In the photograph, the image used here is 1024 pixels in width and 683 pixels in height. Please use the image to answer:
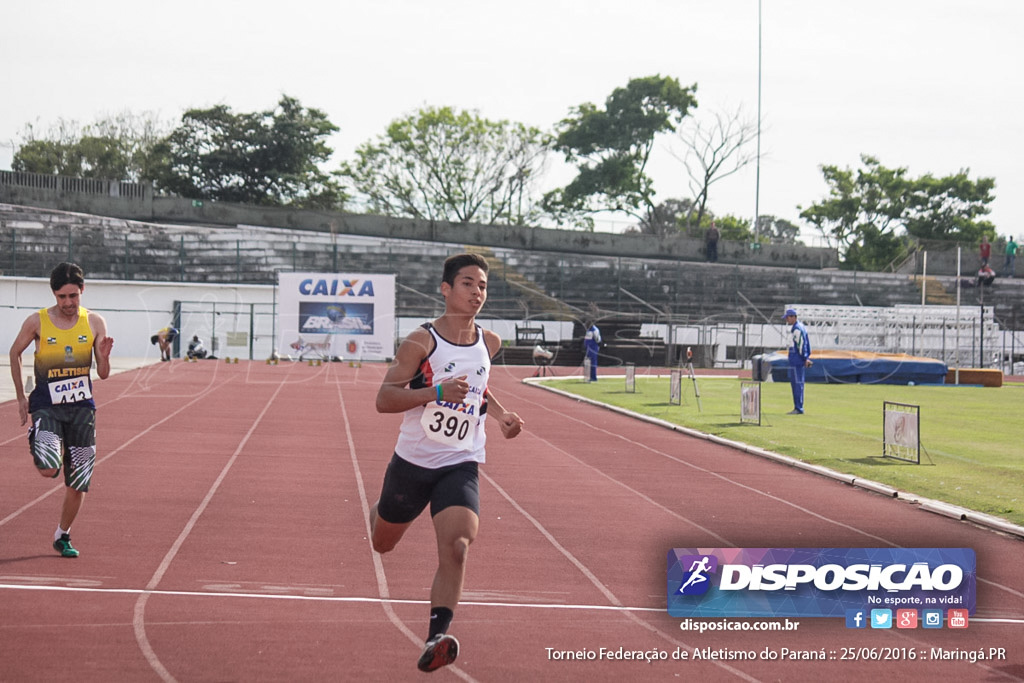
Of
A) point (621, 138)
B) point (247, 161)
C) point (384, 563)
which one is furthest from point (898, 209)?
point (384, 563)

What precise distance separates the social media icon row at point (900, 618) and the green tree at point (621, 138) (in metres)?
64.8

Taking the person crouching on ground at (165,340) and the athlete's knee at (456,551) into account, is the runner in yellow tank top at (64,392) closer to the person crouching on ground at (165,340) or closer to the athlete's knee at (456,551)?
the athlete's knee at (456,551)

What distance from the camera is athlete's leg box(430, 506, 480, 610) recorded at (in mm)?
4859

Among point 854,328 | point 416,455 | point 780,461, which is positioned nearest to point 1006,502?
point 780,461

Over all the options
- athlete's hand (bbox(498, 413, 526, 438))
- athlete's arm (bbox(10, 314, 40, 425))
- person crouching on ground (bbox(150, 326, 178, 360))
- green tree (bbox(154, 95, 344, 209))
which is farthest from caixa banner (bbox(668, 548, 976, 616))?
green tree (bbox(154, 95, 344, 209))

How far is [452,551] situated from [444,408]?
695 mm

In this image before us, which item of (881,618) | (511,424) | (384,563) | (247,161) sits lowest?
(384,563)

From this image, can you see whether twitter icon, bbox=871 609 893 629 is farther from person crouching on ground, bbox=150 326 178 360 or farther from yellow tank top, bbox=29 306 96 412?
person crouching on ground, bbox=150 326 178 360

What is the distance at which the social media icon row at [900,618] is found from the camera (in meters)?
5.75

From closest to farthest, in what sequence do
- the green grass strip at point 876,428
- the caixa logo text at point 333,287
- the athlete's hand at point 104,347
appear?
the athlete's hand at point 104,347, the green grass strip at point 876,428, the caixa logo text at point 333,287

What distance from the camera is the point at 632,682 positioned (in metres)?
5.02

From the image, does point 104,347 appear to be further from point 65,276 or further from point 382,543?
point 382,543

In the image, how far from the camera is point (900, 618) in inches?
227

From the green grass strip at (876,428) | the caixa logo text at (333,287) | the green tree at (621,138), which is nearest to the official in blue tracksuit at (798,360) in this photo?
the green grass strip at (876,428)
